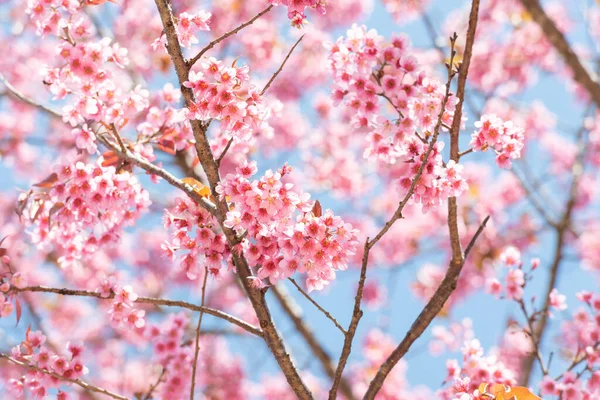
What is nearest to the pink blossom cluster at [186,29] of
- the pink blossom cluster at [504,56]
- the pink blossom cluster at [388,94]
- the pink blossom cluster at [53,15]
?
the pink blossom cluster at [53,15]

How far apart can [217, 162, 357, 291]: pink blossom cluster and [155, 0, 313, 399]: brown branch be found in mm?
70

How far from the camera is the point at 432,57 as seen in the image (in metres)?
9.15

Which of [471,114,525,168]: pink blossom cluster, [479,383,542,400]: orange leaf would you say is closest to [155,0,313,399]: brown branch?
[479,383,542,400]: orange leaf

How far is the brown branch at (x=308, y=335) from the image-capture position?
584 centimetres

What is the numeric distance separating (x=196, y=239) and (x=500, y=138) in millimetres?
1226

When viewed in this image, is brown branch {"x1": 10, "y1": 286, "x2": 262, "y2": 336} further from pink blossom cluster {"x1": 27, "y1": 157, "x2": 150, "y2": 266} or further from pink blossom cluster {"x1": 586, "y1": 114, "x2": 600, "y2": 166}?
pink blossom cluster {"x1": 586, "y1": 114, "x2": 600, "y2": 166}

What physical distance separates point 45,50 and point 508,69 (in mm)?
6259

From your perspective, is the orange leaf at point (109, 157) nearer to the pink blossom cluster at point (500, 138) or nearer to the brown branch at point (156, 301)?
the brown branch at point (156, 301)

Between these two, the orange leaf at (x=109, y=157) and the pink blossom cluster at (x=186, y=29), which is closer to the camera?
the pink blossom cluster at (x=186, y=29)

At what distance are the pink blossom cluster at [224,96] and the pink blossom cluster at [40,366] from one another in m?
1.20

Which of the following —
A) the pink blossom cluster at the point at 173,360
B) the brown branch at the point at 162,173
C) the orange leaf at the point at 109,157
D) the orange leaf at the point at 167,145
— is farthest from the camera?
the pink blossom cluster at the point at 173,360

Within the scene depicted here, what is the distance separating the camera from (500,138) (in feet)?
8.41

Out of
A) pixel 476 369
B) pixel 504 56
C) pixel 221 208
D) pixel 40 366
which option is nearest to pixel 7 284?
pixel 40 366

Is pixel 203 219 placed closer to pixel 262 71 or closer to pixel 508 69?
pixel 262 71
